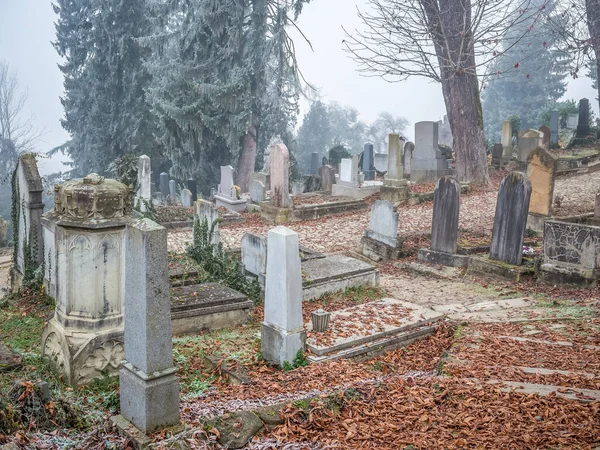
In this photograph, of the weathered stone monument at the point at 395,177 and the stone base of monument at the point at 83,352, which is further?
the weathered stone monument at the point at 395,177

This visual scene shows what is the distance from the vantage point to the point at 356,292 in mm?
9273

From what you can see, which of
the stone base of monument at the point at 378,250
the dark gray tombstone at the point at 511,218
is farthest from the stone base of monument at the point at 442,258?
the dark gray tombstone at the point at 511,218

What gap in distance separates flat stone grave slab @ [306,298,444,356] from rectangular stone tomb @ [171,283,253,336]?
1.20 metres

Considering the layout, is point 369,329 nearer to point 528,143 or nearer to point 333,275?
point 333,275

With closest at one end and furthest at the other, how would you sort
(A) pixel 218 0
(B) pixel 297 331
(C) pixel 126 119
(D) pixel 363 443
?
(D) pixel 363 443, (B) pixel 297 331, (A) pixel 218 0, (C) pixel 126 119

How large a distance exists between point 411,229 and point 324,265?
15.0 feet

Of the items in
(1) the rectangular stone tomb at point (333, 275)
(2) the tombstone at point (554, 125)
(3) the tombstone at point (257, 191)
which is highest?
(2) the tombstone at point (554, 125)

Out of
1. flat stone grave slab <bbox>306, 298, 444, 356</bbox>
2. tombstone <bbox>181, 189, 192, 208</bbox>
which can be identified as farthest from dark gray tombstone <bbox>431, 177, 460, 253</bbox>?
tombstone <bbox>181, 189, 192, 208</bbox>

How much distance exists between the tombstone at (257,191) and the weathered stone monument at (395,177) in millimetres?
3670

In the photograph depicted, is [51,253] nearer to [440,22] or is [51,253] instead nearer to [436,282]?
[436,282]

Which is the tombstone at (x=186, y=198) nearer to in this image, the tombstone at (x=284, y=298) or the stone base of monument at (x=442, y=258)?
the stone base of monument at (x=442, y=258)

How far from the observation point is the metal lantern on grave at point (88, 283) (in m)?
5.51

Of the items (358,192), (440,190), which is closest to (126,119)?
(358,192)

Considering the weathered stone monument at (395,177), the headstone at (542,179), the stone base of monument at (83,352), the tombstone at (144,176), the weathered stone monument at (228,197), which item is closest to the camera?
the stone base of monument at (83,352)
